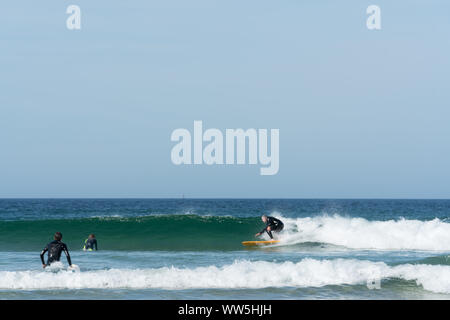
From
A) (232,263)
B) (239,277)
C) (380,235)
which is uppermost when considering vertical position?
(239,277)

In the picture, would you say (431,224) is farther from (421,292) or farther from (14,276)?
(14,276)

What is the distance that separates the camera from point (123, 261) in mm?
19219

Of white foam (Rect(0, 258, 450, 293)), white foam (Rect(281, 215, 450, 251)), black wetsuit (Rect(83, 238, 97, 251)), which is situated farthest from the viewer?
white foam (Rect(281, 215, 450, 251))

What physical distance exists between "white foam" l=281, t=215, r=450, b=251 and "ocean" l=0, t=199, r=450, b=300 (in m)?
0.05

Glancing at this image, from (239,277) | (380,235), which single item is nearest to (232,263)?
A: (239,277)

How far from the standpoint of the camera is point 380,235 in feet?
89.2

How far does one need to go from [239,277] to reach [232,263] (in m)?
3.30

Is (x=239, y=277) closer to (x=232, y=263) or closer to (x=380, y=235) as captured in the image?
(x=232, y=263)

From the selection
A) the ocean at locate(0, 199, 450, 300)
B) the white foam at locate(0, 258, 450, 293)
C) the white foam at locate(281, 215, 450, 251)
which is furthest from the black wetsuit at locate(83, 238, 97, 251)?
the white foam at locate(281, 215, 450, 251)

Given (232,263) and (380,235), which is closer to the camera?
(232,263)

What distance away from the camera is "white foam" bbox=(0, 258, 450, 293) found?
1430cm

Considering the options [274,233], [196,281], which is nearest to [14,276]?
[196,281]

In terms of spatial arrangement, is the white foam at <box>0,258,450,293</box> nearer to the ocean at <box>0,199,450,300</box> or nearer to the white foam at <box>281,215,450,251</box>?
the ocean at <box>0,199,450,300</box>

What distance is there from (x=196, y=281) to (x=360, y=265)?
508 centimetres
